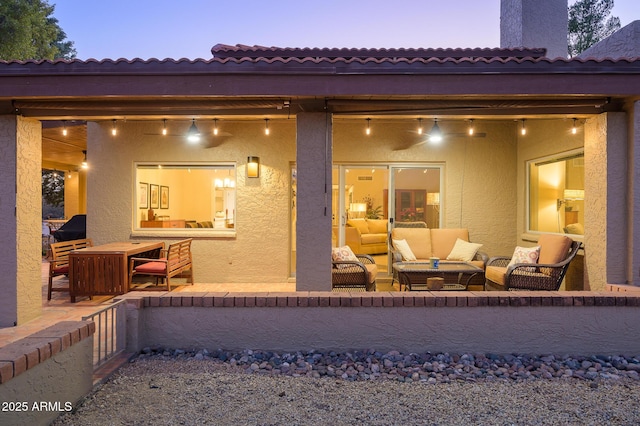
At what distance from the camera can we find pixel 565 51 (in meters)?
8.73

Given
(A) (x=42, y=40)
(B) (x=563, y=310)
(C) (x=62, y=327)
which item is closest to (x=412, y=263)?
(B) (x=563, y=310)

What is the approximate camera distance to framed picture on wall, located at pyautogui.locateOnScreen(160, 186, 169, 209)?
802cm

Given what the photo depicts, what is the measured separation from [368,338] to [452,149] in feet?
16.3

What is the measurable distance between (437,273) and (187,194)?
472 cm

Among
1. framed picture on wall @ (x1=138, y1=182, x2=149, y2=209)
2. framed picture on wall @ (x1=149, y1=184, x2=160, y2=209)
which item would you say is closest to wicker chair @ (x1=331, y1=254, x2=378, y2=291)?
framed picture on wall @ (x1=149, y1=184, x2=160, y2=209)

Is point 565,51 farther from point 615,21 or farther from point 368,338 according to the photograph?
point 615,21

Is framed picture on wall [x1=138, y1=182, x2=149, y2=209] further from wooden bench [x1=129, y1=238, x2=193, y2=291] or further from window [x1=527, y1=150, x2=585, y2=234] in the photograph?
window [x1=527, y1=150, x2=585, y2=234]

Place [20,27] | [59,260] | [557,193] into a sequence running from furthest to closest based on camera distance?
[20,27] < [557,193] < [59,260]

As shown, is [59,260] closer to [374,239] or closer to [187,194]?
[187,194]

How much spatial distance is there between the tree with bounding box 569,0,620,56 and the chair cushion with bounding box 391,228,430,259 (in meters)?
19.6

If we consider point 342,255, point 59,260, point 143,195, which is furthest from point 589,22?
point 59,260

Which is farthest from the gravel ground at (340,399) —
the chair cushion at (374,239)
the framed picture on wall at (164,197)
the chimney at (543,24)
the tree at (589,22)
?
the tree at (589,22)

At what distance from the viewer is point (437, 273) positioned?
626 centimetres

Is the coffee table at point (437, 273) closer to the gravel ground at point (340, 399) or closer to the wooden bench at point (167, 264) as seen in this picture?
the gravel ground at point (340, 399)
